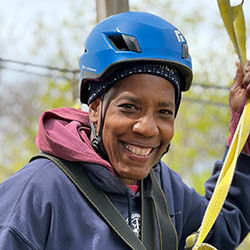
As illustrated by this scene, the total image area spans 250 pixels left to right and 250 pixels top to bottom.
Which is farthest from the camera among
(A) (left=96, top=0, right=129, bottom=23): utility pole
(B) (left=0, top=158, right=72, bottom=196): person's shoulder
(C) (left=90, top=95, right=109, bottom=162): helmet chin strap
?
(A) (left=96, top=0, right=129, bottom=23): utility pole

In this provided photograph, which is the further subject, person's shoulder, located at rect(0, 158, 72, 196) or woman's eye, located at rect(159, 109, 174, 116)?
woman's eye, located at rect(159, 109, 174, 116)

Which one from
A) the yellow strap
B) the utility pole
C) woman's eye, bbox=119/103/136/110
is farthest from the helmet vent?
the utility pole

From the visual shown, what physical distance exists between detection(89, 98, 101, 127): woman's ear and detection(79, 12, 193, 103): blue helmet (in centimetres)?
11

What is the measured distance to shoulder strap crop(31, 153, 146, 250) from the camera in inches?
104

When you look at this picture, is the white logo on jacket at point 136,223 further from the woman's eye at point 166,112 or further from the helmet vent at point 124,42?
the helmet vent at point 124,42

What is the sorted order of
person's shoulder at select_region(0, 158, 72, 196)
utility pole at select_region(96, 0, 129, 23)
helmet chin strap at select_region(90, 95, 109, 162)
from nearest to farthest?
1. person's shoulder at select_region(0, 158, 72, 196)
2. helmet chin strap at select_region(90, 95, 109, 162)
3. utility pole at select_region(96, 0, 129, 23)

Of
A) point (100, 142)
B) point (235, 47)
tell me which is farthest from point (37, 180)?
point (235, 47)

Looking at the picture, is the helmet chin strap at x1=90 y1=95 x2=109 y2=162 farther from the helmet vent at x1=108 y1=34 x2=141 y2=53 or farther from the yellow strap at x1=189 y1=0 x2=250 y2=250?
the yellow strap at x1=189 y1=0 x2=250 y2=250

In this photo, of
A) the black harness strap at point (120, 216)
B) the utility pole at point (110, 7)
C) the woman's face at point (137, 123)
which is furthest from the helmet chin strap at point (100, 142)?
the utility pole at point (110, 7)

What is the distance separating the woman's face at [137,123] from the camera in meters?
2.65

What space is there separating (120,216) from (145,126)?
1.40ft

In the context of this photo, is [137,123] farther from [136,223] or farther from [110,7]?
[110,7]

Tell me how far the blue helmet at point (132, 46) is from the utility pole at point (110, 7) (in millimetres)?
852

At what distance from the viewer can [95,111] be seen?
287 cm
